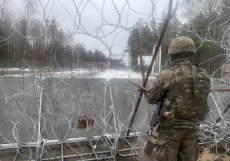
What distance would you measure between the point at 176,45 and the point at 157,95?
0.60 m

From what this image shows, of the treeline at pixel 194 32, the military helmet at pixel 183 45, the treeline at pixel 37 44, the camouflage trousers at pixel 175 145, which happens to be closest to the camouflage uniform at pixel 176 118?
the camouflage trousers at pixel 175 145

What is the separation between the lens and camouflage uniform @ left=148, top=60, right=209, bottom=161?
132 inches

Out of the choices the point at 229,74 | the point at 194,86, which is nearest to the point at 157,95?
the point at 194,86

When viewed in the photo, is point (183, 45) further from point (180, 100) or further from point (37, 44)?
point (37, 44)

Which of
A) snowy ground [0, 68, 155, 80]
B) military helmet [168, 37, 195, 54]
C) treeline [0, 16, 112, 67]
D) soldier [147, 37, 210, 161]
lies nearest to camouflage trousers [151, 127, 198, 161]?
soldier [147, 37, 210, 161]

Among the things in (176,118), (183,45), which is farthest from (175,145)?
(183,45)

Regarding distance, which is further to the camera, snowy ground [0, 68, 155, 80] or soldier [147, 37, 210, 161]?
snowy ground [0, 68, 155, 80]

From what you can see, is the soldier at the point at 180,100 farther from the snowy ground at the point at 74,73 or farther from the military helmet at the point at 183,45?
the snowy ground at the point at 74,73

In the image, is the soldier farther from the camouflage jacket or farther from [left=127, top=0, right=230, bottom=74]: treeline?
[left=127, top=0, right=230, bottom=74]: treeline

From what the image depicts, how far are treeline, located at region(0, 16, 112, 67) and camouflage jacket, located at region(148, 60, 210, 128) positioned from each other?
1.40m

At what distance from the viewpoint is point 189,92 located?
3344 mm

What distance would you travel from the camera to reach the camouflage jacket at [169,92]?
3.35 meters

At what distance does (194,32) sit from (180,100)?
2.13 m

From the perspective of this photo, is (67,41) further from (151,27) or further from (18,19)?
(151,27)
